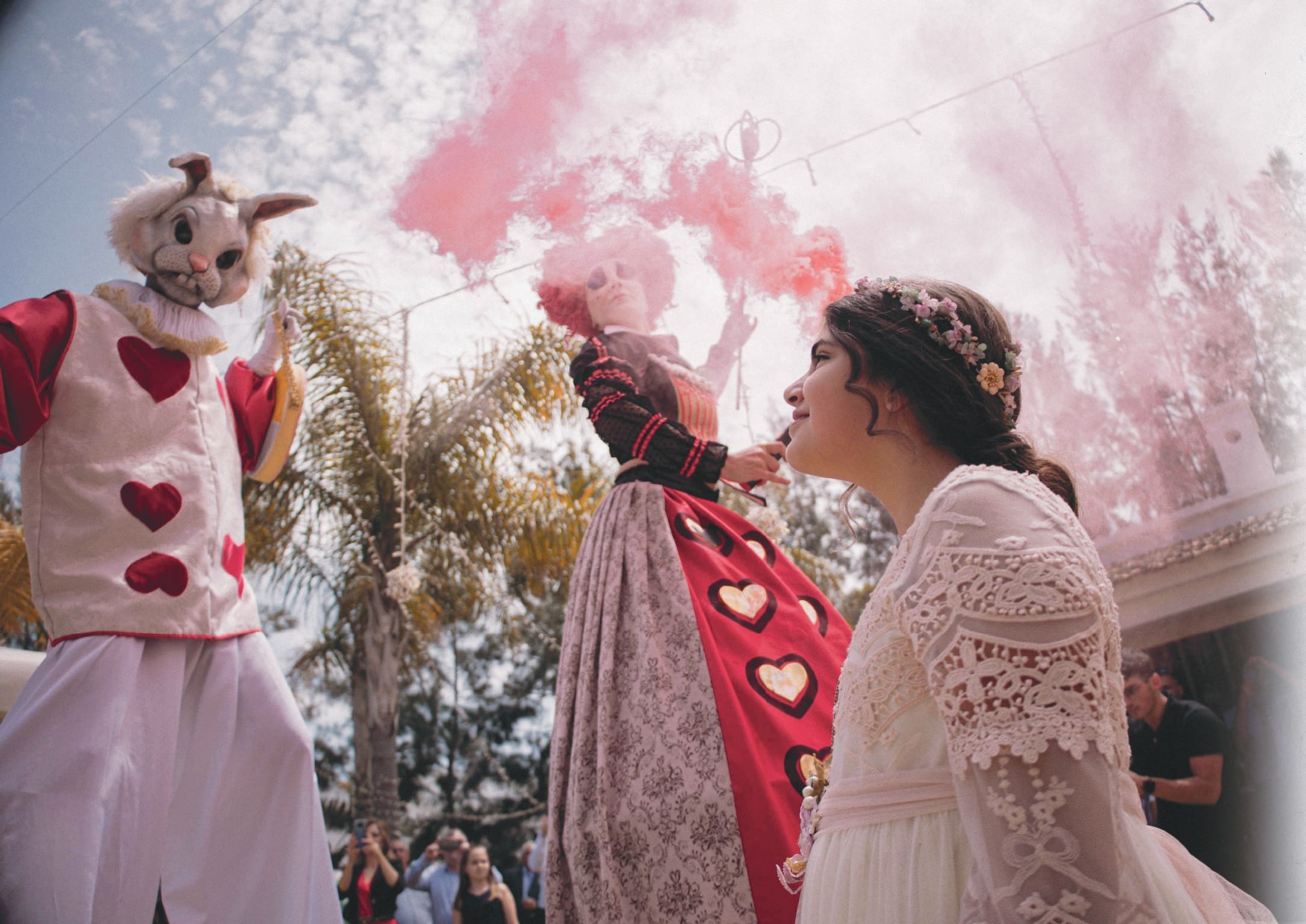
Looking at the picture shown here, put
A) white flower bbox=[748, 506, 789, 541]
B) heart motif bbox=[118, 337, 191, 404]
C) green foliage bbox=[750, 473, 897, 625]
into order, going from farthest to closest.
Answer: green foliage bbox=[750, 473, 897, 625] < white flower bbox=[748, 506, 789, 541] < heart motif bbox=[118, 337, 191, 404]

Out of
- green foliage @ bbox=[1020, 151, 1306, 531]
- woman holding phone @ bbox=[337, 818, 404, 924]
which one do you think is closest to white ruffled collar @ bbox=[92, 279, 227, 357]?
green foliage @ bbox=[1020, 151, 1306, 531]

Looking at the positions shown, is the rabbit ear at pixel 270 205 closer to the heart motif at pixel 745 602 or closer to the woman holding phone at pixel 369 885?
the heart motif at pixel 745 602

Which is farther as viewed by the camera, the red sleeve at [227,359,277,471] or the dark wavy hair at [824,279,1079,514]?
the red sleeve at [227,359,277,471]

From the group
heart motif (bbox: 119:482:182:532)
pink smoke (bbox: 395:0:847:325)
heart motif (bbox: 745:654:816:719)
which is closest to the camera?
heart motif (bbox: 745:654:816:719)

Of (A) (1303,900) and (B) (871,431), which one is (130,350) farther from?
(A) (1303,900)

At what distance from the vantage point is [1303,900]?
94.7 inches

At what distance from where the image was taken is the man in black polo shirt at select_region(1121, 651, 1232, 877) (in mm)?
2812

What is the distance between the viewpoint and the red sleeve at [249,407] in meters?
2.57

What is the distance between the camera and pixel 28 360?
2.05 metres

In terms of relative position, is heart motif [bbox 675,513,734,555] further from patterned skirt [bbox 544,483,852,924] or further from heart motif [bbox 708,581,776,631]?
heart motif [bbox 708,581,776,631]

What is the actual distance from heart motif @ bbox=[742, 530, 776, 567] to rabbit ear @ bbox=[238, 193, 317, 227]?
5.05ft

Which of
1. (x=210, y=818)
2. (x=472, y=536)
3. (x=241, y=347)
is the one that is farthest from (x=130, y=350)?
(x=472, y=536)

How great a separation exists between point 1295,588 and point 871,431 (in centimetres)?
220

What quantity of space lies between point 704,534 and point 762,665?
426mm
